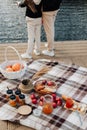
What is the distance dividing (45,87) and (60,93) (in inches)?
5.2

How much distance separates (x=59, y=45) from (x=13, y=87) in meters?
1.35

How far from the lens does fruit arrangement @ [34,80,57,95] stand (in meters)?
2.55

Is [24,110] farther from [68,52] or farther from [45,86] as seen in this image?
[68,52]

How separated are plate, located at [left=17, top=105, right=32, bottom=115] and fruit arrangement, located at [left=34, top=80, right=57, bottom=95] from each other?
0.65 feet

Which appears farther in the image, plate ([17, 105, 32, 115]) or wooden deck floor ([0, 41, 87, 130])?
wooden deck floor ([0, 41, 87, 130])

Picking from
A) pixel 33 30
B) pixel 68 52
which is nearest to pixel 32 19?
pixel 33 30

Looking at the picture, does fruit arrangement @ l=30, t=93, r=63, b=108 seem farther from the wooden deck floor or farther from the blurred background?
the blurred background

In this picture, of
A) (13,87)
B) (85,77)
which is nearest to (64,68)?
(85,77)

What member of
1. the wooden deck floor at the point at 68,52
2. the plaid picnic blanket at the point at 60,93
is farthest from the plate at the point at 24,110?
the wooden deck floor at the point at 68,52

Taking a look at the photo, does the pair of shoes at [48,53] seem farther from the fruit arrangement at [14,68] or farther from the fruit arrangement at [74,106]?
the fruit arrangement at [74,106]

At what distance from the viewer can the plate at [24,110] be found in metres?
2.35

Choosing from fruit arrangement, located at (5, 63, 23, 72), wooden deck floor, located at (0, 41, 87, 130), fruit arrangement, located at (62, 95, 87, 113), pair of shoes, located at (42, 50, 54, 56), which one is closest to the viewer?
fruit arrangement, located at (62, 95, 87, 113)

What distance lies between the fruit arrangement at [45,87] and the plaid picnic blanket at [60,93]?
2.3 inches

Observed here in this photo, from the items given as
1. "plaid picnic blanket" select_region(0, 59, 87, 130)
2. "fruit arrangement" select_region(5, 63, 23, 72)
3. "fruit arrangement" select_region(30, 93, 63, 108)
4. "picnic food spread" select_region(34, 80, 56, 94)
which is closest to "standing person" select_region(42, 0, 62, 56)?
"plaid picnic blanket" select_region(0, 59, 87, 130)
